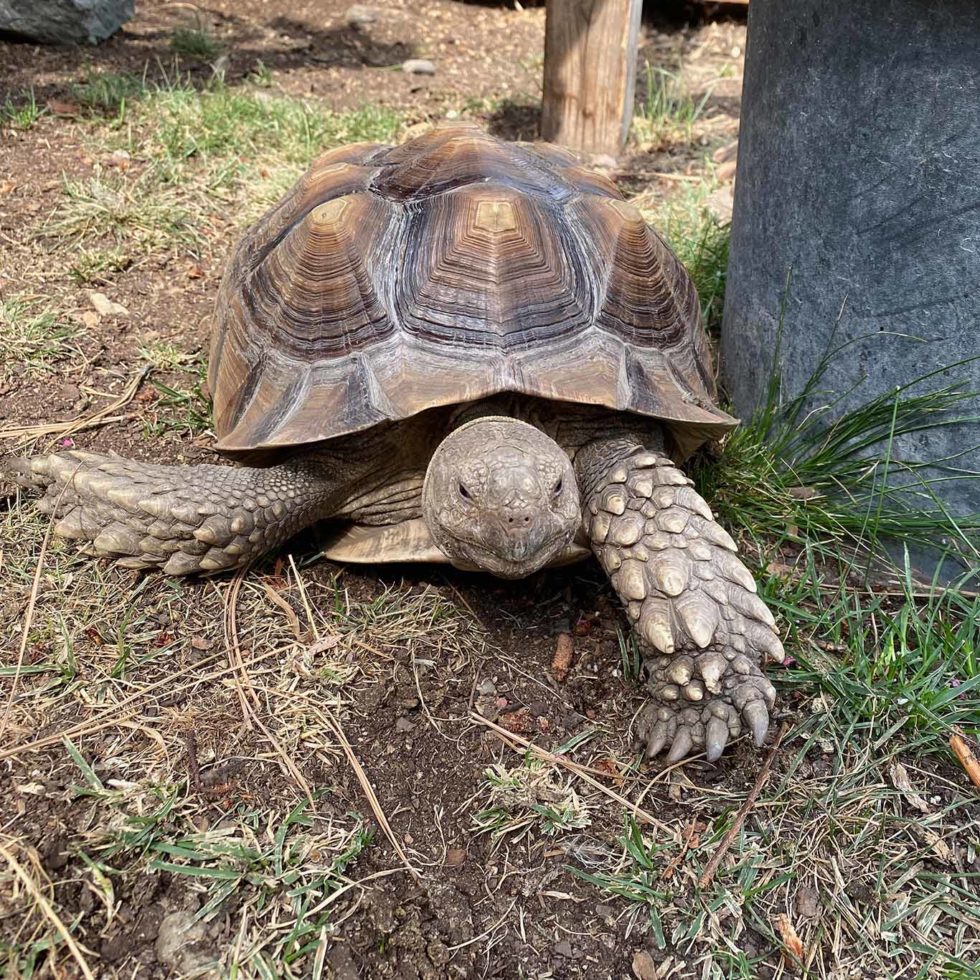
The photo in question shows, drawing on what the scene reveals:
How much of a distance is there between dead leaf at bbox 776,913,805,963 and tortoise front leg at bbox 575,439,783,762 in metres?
0.38

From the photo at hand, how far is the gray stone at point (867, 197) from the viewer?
229cm

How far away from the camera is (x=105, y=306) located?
12.6ft

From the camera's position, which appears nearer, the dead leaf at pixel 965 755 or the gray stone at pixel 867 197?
the dead leaf at pixel 965 755

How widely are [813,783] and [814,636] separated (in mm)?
506

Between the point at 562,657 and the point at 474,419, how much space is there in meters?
0.73

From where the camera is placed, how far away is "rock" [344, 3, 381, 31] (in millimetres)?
7453

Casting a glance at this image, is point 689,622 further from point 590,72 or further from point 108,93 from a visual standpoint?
point 108,93

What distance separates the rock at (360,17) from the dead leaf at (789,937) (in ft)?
24.6

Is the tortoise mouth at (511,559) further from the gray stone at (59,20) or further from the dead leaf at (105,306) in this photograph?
the gray stone at (59,20)

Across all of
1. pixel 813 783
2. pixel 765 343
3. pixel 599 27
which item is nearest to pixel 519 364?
pixel 765 343

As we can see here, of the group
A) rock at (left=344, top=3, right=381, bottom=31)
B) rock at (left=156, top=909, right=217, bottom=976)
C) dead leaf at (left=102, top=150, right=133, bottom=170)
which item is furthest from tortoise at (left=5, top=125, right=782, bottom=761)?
rock at (left=344, top=3, right=381, bottom=31)

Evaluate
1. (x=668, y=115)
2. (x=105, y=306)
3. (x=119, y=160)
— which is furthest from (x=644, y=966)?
(x=668, y=115)

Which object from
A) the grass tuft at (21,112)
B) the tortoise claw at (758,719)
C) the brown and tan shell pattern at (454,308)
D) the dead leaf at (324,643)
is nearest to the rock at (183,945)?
the dead leaf at (324,643)

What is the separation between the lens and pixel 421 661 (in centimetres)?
249
